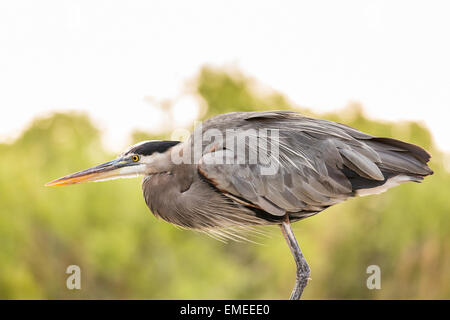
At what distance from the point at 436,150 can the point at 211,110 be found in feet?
26.2

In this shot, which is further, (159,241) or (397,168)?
(159,241)

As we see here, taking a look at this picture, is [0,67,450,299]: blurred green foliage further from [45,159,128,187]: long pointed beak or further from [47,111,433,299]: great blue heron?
[45,159,128,187]: long pointed beak

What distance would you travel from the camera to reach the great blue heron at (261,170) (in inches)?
131

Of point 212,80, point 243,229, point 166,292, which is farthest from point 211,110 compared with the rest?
point 243,229

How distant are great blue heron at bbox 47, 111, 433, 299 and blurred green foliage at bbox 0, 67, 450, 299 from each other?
917 centimetres

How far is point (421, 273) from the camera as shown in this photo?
→ 13023mm

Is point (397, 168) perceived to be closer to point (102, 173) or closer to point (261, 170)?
point (261, 170)

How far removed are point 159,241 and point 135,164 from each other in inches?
453

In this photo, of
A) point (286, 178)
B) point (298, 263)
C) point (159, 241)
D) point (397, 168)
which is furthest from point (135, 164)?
point (159, 241)

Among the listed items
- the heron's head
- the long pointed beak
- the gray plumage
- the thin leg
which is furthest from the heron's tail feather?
the long pointed beak

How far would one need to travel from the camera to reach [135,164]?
3537mm

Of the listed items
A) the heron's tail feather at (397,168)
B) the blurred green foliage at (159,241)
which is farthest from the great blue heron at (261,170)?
the blurred green foliage at (159,241)

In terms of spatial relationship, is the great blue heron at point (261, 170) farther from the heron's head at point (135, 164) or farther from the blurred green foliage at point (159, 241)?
the blurred green foliage at point (159, 241)
